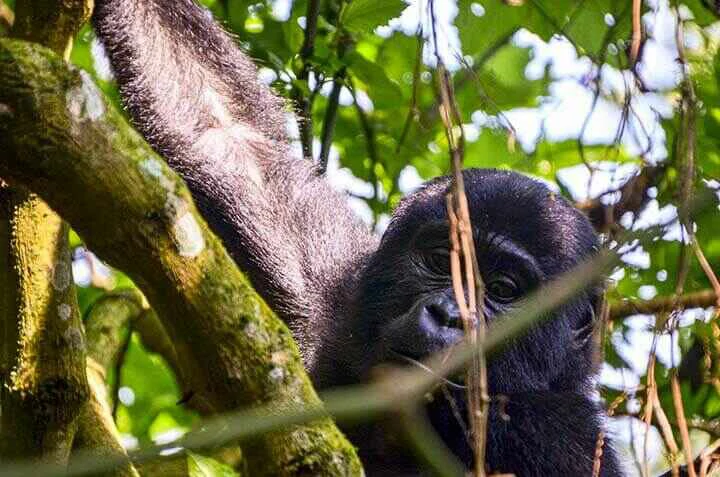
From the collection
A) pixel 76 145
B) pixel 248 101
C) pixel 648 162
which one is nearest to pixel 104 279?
pixel 248 101

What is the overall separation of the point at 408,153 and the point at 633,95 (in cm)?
273

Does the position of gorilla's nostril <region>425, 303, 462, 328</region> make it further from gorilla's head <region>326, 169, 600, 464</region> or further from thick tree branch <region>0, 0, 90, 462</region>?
thick tree branch <region>0, 0, 90, 462</region>

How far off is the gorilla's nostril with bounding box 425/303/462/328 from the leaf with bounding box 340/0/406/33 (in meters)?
1.39

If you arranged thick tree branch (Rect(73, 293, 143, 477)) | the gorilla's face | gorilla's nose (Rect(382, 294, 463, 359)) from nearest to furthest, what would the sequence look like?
thick tree branch (Rect(73, 293, 143, 477)) → gorilla's nose (Rect(382, 294, 463, 359)) → the gorilla's face

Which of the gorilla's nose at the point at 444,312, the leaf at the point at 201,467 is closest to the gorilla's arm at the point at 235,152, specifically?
the gorilla's nose at the point at 444,312

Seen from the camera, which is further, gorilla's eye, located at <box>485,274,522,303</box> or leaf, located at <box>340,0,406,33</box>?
leaf, located at <box>340,0,406,33</box>

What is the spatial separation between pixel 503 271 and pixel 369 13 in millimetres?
1281

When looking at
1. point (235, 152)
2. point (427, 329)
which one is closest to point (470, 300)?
point (427, 329)

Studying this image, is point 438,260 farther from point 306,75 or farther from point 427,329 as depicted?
point 306,75

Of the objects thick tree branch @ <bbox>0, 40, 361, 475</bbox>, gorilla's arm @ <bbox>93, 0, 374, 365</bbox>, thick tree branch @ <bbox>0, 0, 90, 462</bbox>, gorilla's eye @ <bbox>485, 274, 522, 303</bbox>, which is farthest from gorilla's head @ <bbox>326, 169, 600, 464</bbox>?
thick tree branch @ <bbox>0, 40, 361, 475</bbox>

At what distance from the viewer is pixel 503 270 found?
15.5 feet

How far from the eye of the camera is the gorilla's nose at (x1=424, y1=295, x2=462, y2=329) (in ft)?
13.8

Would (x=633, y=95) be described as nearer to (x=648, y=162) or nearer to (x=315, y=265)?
(x=648, y=162)

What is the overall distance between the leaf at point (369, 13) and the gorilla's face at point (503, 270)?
2.49 ft
